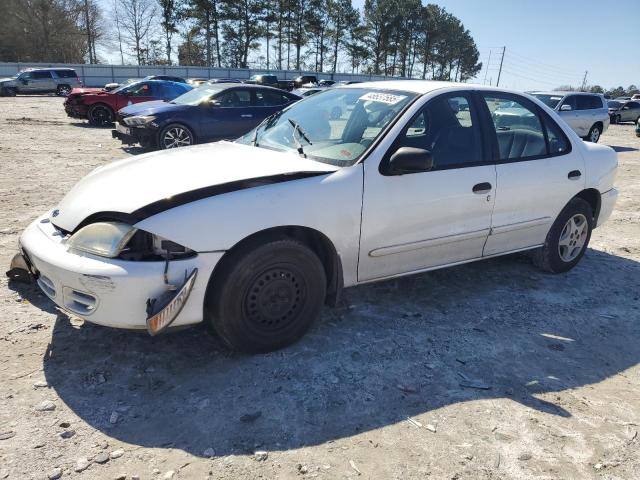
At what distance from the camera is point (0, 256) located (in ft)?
14.8

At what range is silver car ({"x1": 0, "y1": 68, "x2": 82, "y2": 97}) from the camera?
2980 centimetres

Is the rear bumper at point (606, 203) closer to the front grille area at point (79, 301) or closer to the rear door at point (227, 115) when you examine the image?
the front grille area at point (79, 301)

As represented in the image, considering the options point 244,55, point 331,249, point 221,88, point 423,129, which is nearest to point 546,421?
point 331,249

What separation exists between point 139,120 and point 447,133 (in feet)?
26.7

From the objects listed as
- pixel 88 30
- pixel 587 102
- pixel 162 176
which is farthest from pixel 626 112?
pixel 88 30

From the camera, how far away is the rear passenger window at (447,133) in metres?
3.57

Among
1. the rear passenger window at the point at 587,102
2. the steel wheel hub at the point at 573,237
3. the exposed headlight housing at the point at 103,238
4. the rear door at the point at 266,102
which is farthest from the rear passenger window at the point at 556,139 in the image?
the rear passenger window at the point at 587,102

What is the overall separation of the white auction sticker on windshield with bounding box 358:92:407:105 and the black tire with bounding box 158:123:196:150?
23.6 feet

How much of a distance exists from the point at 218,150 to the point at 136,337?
147 centimetres

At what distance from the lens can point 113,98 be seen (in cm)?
1600

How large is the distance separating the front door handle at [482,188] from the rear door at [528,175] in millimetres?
124

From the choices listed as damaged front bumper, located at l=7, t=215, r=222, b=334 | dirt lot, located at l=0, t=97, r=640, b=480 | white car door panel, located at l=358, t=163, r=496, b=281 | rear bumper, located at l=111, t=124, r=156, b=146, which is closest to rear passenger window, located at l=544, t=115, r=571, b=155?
white car door panel, located at l=358, t=163, r=496, b=281

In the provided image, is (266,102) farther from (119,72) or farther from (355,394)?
(119,72)

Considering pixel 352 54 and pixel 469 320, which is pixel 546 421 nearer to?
pixel 469 320
